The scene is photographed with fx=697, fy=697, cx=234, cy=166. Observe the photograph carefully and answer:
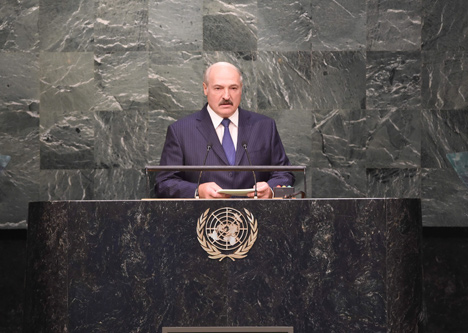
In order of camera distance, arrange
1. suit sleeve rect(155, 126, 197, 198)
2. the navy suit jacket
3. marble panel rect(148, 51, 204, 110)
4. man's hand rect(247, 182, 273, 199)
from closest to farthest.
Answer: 1. man's hand rect(247, 182, 273, 199)
2. suit sleeve rect(155, 126, 197, 198)
3. the navy suit jacket
4. marble panel rect(148, 51, 204, 110)

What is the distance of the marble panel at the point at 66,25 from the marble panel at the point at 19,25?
0.18 feet

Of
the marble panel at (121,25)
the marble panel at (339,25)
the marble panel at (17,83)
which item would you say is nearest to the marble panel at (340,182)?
the marble panel at (339,25)

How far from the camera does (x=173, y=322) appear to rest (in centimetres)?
301

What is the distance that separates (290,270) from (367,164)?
8.32 ft

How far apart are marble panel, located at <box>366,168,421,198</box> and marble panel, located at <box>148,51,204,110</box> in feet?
4.79

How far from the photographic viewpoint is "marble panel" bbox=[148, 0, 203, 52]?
546 centimetres

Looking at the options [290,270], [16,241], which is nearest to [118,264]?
[290,270]

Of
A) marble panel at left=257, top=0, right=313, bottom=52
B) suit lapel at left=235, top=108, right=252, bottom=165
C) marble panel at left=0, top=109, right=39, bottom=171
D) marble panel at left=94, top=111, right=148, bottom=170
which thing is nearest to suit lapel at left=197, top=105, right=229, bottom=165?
suit lapel at left=235, top=108, right=252, bottom=165

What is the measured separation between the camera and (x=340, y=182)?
17.7ft

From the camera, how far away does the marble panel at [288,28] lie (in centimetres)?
545

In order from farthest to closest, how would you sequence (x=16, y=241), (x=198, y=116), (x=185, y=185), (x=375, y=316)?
(x=16, y=241) < (x=198, y=116) < (x=185, y=185) < (x=375, y=316)

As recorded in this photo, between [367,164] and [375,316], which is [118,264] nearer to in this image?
[375,316]

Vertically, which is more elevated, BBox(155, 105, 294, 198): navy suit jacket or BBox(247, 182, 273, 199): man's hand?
BBox(155, 105, 294, 198): navy suit jacket

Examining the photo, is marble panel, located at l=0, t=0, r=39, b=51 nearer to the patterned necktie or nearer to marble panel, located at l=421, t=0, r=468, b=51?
the patterned necktie
